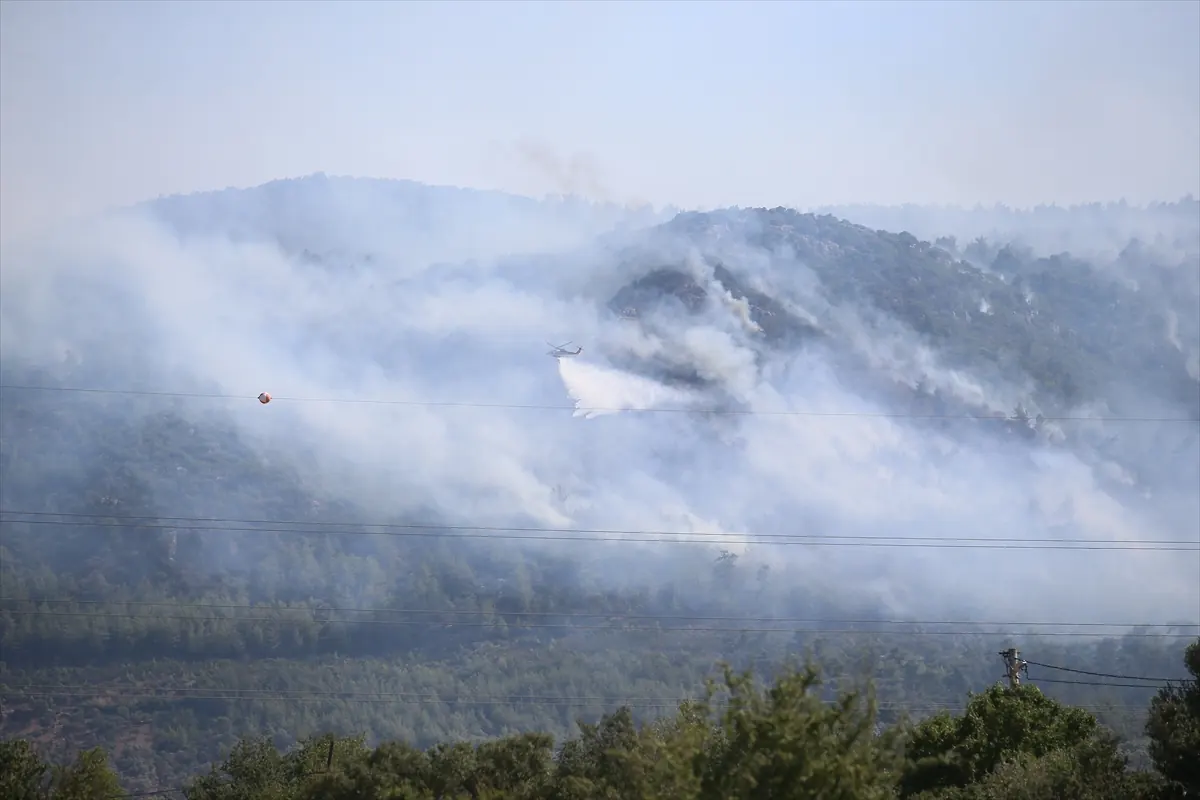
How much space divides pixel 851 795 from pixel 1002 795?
23821 millimetres

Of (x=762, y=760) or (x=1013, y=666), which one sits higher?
(x=762, y=760)

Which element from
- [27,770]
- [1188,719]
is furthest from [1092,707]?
[27,770]

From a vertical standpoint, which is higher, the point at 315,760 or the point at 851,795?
the point at 851,795

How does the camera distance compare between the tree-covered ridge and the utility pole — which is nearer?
the tree-covered ridge

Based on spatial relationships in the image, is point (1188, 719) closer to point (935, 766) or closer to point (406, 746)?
point (935, 766)

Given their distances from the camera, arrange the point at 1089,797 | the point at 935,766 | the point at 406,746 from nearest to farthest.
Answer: the point at 1089,797
the point at 406,746
the point at 935,766

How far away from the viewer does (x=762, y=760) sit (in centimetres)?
4344

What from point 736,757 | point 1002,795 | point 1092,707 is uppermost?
point 736,757

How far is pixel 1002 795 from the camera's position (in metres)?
63.0

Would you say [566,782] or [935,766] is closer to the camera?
[566,782]

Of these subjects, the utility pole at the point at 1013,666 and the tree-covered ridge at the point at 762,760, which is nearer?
the tree-covered ridge at the point at 762,760

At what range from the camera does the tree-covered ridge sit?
144 feet

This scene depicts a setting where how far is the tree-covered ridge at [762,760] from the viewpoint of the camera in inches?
1734

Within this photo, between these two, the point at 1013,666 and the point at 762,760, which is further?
the point at 1013,666
